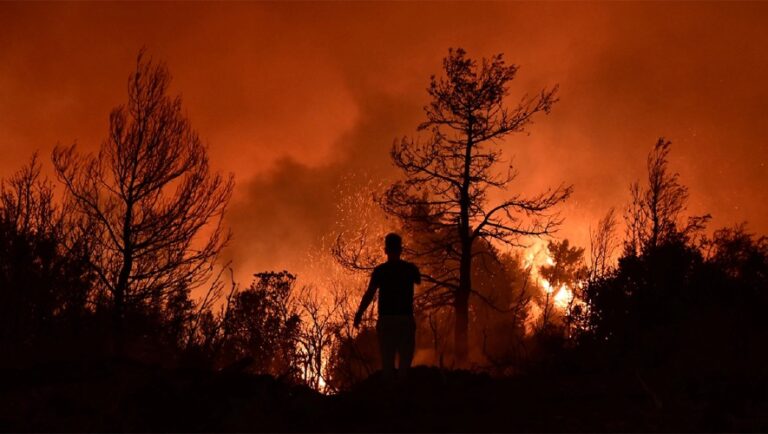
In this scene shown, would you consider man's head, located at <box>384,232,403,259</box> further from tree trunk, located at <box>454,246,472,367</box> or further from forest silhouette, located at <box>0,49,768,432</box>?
tree trunk, located at <box>454,246,472,367</box>

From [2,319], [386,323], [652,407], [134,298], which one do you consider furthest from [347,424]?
[134,298]

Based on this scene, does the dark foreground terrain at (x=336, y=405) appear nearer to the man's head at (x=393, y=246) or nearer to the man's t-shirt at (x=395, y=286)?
the man's t-shirt at (x=395, y=286)

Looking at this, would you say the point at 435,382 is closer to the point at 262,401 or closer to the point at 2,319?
the point at 262,401

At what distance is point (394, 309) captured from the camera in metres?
8.05

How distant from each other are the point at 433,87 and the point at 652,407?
44.6 ft

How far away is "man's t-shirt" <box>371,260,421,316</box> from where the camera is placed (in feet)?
26.5

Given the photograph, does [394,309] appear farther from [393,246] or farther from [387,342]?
[393,246]

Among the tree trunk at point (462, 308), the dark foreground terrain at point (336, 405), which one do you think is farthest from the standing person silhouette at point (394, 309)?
the tree trunk at point (462, 308)

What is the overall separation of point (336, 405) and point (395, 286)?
6.16ft

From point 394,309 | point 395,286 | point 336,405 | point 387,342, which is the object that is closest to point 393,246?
point 395,286

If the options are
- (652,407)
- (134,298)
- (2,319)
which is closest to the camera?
(652,407)

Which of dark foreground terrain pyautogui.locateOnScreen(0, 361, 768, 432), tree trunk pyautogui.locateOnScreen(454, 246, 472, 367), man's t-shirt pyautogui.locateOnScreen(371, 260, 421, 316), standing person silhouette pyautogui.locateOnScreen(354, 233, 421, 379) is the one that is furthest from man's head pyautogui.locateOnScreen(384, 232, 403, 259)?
tree trunk pyautogui.locateOnScreen(454, 246, 472, 367)

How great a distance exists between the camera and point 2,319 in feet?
39.9

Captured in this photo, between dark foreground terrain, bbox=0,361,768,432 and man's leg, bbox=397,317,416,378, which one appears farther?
man's leg, bbox=397,317,416,378
